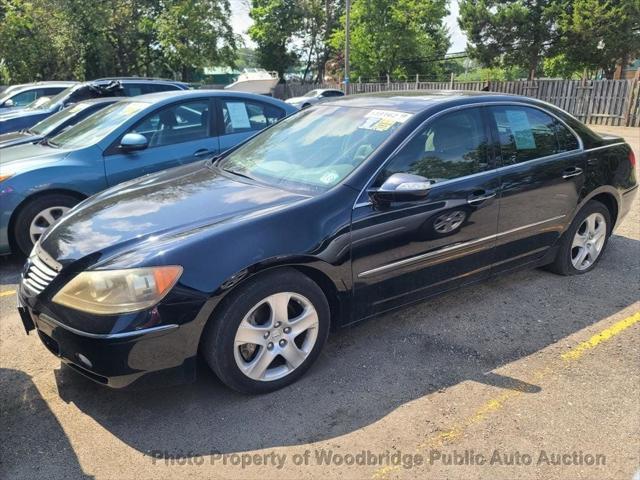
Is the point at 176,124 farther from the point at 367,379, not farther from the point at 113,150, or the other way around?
the point at 367,379

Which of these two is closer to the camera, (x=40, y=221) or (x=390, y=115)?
(x=390, y=115)

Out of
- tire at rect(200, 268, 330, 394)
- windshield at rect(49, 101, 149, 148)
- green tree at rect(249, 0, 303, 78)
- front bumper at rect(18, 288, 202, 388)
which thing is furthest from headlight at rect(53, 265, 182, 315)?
green tree at rect(249, 0, 303, 78)

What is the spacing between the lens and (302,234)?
9.25 ft

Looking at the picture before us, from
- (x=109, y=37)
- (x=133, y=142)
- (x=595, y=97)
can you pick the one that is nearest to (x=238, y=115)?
(x=133, y=142)

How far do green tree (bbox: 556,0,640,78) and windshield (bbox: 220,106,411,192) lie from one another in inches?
979

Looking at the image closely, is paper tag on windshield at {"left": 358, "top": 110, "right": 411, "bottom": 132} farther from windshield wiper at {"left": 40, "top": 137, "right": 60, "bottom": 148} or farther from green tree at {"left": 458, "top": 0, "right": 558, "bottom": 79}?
green tree at {"left": 458, "top": 0, "right": 558, "bottom": 79}

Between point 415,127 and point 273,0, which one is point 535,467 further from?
point 273,0

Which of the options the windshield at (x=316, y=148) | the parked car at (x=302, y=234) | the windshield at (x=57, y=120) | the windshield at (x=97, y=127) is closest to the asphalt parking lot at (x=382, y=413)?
the parked car at (x=302, y=234)

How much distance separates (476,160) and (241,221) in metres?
1.76

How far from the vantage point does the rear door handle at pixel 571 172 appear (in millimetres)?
4059

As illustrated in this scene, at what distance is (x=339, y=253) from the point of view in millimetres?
2947

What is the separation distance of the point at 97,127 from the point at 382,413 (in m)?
4.48

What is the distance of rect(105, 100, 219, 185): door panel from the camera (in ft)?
17.3

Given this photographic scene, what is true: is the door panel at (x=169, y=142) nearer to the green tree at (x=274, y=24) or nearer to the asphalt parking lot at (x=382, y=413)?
the asphalt parking lot at (x=382, y=413)
